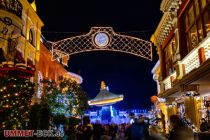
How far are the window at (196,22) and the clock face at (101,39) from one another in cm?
589

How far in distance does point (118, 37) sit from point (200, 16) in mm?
9300

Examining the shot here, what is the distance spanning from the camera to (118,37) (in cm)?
2408

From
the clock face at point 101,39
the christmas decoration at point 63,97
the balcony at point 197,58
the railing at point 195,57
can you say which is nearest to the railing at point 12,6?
the clock face at point 101,39

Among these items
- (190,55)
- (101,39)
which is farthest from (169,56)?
(190,55)

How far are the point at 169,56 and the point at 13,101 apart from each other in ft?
46.7

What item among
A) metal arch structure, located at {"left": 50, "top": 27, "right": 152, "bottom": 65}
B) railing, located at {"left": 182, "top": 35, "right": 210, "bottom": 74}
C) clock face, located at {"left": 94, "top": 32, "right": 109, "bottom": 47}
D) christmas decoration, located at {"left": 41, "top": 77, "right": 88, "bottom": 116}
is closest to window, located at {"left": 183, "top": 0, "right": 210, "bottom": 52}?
railing, located at {"left": 182, "top": 35, "right": 210, "bottom": 74}

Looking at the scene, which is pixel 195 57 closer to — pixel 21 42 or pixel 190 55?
pixel 190 55

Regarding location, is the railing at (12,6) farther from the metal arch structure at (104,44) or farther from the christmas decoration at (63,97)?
the christmas decoration at (63,97)

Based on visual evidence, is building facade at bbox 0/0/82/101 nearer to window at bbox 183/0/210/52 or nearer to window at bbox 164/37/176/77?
window at bbox 183/0/210/52

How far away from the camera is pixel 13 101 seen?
14414mm

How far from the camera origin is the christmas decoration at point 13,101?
14219mm

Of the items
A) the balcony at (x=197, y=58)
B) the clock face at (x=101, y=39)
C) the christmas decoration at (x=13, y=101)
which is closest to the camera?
the balcony at (x=197, y=58)

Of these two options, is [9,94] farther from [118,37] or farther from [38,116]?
[118,37]

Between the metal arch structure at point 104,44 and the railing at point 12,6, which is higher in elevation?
the railing at point 12,6
